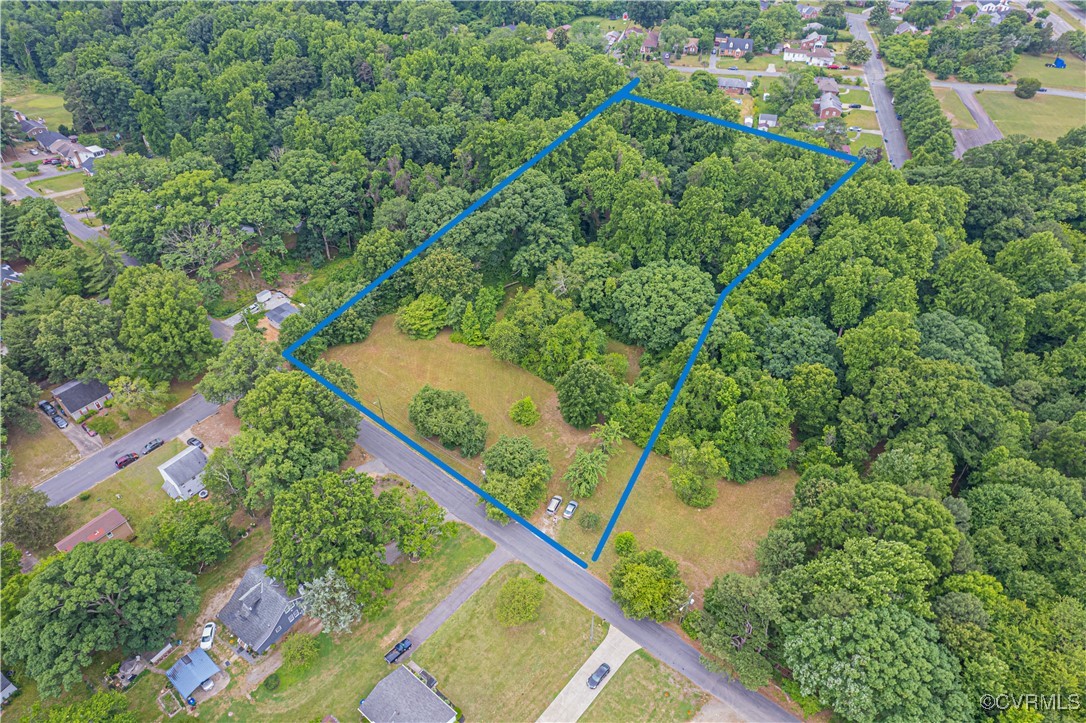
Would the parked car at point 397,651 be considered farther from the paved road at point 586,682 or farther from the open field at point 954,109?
the open field at point 954,109

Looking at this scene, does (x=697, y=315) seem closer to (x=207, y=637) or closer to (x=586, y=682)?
(x=586, y=682)


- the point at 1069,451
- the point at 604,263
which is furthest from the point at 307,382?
the point at 1069,451

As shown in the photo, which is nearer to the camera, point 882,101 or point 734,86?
point 882,101

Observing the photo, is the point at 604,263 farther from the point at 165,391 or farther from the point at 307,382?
the point at 165,391

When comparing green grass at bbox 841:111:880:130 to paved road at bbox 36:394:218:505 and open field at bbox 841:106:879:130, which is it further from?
paved road at bbox 36:394:218:505

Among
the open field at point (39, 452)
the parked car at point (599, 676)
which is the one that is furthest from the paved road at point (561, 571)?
the open field at point (39, 452)

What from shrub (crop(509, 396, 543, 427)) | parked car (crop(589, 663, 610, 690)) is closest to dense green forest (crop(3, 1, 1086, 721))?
shrub (crop(509, 396, 543, 427))

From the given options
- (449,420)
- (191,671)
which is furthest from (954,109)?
(191,671)
